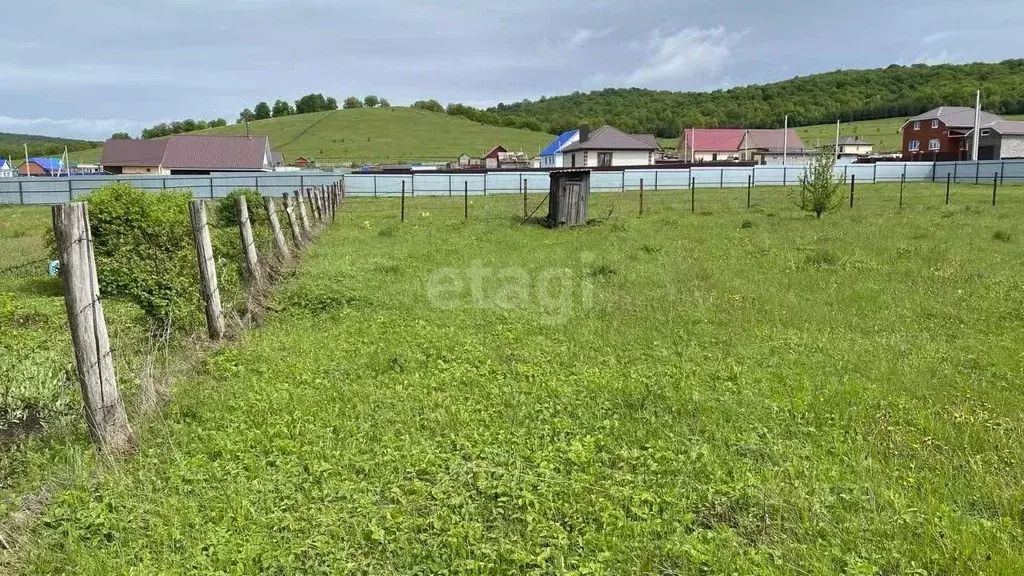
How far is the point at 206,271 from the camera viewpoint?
5938mm

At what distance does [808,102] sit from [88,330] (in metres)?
129

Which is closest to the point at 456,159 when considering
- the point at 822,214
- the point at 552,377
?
the point at 822,214

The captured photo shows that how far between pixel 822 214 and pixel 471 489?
17.7m

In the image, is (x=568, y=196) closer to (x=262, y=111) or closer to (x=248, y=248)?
(x=248, y=248)

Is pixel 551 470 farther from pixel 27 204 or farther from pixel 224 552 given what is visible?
pixel 27 204

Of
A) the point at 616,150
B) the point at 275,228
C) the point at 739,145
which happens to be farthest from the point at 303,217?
the point at 739,145

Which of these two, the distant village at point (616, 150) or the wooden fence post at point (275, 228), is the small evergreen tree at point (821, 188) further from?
the distant village at point (616, 150)

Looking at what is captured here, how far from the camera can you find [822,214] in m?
18.5

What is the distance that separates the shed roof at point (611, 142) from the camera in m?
67.8

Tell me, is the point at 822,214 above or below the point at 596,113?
below

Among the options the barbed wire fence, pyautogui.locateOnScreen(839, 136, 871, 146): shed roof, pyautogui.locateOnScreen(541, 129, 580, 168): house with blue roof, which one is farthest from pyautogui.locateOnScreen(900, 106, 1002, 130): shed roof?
the barbed wire fence

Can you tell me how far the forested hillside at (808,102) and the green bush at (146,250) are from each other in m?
106

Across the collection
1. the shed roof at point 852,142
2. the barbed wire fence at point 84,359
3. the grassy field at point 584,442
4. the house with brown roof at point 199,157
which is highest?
the shed roof at point 852,142

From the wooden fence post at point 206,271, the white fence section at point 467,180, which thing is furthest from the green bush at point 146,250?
the white fence section at point 467,180
